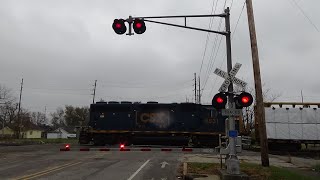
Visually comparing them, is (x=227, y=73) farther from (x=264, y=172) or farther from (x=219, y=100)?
(x=264, y=172)

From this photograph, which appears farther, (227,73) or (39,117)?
(39,117)

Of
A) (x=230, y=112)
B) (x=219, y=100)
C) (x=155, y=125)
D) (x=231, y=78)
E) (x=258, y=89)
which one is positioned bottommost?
(x=230, y=112)

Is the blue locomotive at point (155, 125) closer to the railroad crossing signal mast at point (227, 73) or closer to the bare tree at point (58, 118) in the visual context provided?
the railroad crossing signal mast at point (227, 73)

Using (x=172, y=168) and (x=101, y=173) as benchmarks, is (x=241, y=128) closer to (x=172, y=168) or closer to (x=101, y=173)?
(x=172, y=168)

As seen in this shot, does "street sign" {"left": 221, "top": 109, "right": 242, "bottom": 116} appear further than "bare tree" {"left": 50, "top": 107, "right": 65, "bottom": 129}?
No

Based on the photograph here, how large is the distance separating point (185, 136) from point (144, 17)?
2139 centimetres

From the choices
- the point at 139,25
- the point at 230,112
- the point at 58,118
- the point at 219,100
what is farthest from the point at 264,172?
the point at 58,118

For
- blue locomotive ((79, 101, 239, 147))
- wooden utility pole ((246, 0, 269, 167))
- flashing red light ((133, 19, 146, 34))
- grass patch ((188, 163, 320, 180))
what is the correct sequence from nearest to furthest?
grass patch ((188, 163, 320, 180)) → flashing red light ((133, 19, 146, 34)) → wooden utility pole ((246, 0, 269, 167)) → blue locomotive ((79, 101, 239, 147))

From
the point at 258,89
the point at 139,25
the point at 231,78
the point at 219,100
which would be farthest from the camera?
the point at 258,89

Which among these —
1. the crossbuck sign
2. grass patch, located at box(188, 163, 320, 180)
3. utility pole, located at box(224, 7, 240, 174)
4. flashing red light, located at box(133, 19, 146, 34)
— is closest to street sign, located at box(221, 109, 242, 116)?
utility pole, located at box(224, 7, 240, 174)

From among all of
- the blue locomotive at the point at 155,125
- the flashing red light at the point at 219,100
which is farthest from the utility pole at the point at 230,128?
the blue locomotive at the point at 155,125

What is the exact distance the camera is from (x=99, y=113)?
37250mm

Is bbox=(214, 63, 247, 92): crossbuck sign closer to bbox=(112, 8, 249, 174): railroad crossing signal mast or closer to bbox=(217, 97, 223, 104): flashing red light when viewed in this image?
bbox=(112, 8, 249, 174): railroad crossing signal mast

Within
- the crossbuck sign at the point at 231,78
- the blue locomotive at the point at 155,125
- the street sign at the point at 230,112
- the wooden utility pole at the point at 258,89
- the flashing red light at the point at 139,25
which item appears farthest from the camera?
the blue locomotive at the point at 155,125
